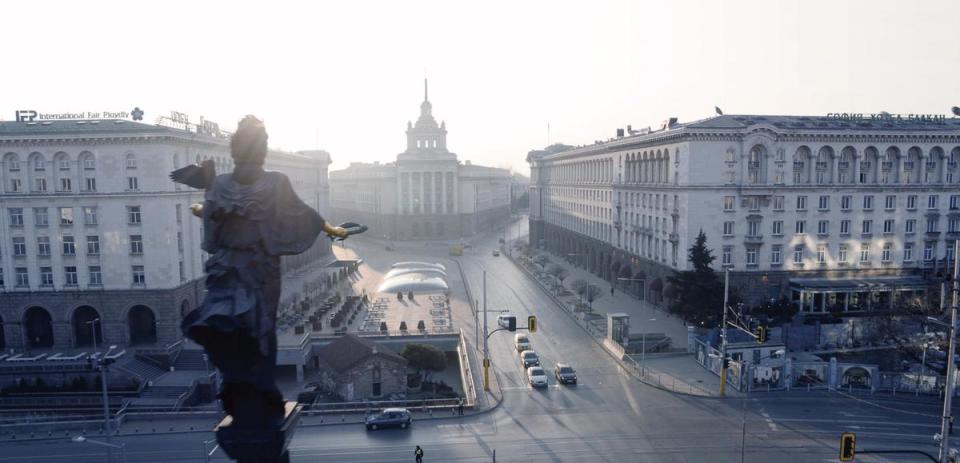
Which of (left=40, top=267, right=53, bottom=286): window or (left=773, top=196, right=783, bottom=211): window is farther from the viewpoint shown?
(left=773, top=196, right=783, bottom=211): window

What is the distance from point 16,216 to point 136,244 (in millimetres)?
9600

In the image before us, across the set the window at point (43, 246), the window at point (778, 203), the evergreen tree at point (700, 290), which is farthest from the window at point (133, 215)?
the window at point (778, 203)

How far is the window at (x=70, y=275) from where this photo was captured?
49.6 m

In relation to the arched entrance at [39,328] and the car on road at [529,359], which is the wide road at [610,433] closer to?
the car on road at [529,359]

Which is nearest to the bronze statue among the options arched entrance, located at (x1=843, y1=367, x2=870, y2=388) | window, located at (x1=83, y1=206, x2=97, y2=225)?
arched entrance, located at (x1=843, y1=367, x2=870, y2=388)

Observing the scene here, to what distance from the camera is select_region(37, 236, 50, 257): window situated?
49500mm

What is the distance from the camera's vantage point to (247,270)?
859 centimetres

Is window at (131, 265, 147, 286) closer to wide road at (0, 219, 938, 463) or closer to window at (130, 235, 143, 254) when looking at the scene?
window at (130, 235, 143, 254)

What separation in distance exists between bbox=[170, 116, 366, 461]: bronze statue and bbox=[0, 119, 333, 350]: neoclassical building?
4455 centimetres

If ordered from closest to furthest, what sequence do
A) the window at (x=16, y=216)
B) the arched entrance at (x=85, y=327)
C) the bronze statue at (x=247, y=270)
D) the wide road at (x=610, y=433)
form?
the bronze statue at (x=247, y=270) < the wide road at (x=610, y=433) < the window at (x=16, y=216) < the arched entrance at (x=85, y=327)

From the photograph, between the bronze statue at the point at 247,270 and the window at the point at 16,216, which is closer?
the bronze statue at the point at 247,270

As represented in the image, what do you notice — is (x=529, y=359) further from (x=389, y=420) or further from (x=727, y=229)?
(x=727, y=229)

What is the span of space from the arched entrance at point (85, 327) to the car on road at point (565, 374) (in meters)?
34.8

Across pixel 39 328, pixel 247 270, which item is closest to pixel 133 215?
pixel 39 328
